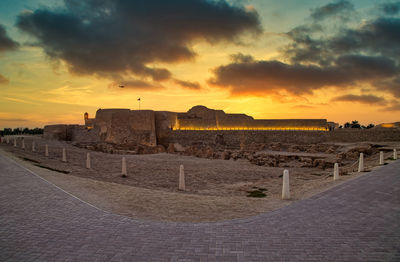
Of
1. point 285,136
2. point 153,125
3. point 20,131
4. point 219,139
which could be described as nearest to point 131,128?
point 153,125

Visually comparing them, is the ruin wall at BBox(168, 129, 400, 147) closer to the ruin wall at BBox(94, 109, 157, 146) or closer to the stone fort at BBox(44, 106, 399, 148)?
the stone fort at BBox(44, 106, 399, 148)

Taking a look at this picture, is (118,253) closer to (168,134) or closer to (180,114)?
(168,134)

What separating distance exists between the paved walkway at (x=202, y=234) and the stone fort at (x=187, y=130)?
98.9 feet

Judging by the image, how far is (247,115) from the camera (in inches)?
2082

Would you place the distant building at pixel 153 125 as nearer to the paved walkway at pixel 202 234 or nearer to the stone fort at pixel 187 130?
the stone fort at pixel 187 130

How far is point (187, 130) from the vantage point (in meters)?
46.1

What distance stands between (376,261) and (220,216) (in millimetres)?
3427

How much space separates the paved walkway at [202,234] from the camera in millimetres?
3756

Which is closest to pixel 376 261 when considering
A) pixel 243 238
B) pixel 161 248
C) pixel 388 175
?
pixel 243 238

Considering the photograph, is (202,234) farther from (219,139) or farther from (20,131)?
(20,131)

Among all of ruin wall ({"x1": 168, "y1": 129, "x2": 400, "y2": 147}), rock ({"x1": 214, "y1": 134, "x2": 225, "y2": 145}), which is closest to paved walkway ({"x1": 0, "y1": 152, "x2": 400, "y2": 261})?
rock ({"x1": 214, "y1": 134, "x2": 225, "y2": 145})

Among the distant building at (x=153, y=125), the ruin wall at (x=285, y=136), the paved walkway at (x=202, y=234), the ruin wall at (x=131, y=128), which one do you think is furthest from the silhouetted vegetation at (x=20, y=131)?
the paved walkway at (x=202, y=234)

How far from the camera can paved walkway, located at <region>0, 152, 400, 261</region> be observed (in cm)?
376

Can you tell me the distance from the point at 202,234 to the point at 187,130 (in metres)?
41.6
